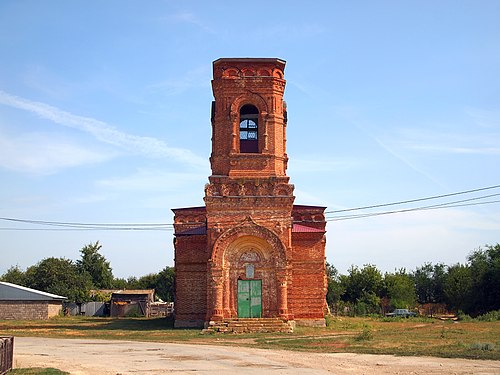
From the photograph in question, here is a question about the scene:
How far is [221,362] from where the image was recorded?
17.9 metres

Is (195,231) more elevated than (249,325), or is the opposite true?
(195,231)

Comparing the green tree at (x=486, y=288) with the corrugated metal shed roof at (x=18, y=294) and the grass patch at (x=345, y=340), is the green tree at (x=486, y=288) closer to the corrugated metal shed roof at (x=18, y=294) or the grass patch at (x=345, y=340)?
the grass patch at (x=345, y=340)

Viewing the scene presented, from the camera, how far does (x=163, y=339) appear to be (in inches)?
1110

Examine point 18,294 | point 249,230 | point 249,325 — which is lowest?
point 249,325

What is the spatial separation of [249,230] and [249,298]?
138 inches

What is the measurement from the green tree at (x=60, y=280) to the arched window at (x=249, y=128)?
119 ft

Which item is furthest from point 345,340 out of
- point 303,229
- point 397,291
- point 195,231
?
point 397,291

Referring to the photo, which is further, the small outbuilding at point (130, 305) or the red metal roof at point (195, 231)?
the small outbuilding at point (130, 305)

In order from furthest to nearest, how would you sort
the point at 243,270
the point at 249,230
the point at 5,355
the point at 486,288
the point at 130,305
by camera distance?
the point at 130,305
the point at 486,288
the point at 243,270
the point at 249,230
the point at 5,355

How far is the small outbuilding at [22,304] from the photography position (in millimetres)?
51188

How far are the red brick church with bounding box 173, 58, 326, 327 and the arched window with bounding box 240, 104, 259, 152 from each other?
0.06 m

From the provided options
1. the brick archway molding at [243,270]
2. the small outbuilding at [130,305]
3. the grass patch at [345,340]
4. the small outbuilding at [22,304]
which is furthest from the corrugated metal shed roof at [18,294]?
the brick archway molding at [243,270]

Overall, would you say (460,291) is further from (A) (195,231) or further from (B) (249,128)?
(B) (249,128)

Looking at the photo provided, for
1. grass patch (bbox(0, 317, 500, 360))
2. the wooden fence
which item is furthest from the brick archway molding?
the wooden fence
